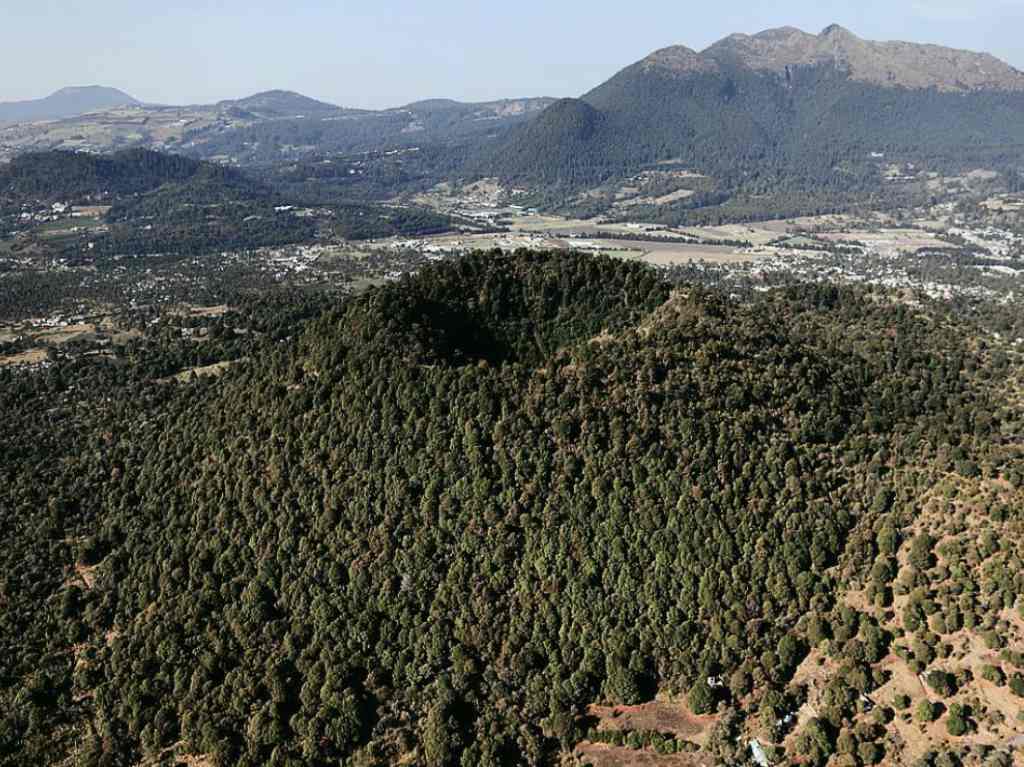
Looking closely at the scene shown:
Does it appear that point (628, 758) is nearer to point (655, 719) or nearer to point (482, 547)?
point (655, 719)

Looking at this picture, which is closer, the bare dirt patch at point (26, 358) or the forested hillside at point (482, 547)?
the forested hillside at point (482, 547)

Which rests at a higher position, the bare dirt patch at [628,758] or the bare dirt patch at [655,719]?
the bare dirt patch at [655,719]

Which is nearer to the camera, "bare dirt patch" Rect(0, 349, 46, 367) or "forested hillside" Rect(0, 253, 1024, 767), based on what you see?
"forested hillside" Rect(0, 253, 1024, 767)

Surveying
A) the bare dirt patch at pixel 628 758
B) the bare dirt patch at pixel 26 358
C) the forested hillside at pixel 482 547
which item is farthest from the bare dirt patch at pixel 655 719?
the bare dirt patch at pixel 26 358

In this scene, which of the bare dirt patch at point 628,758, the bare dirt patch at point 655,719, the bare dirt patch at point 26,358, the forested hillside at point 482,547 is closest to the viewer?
the bare dirt patch at point 628,758

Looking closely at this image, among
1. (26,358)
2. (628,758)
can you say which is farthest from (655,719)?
(26,358)

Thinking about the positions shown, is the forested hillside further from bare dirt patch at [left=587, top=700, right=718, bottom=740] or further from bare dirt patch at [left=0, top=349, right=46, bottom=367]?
bare dirt patch at [left=0, top=349, right=46, bottom=367]

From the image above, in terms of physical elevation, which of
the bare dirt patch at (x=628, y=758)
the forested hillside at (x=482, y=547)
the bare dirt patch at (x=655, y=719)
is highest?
the forested hillside at (x=482, y=547)

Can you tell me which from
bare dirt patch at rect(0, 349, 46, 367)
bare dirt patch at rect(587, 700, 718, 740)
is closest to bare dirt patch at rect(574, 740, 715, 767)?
bare dirt patch at rect(587, 700, 718, 740)

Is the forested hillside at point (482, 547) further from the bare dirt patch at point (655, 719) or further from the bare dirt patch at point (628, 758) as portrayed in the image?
the bare dirt patch at point (628, 758)
